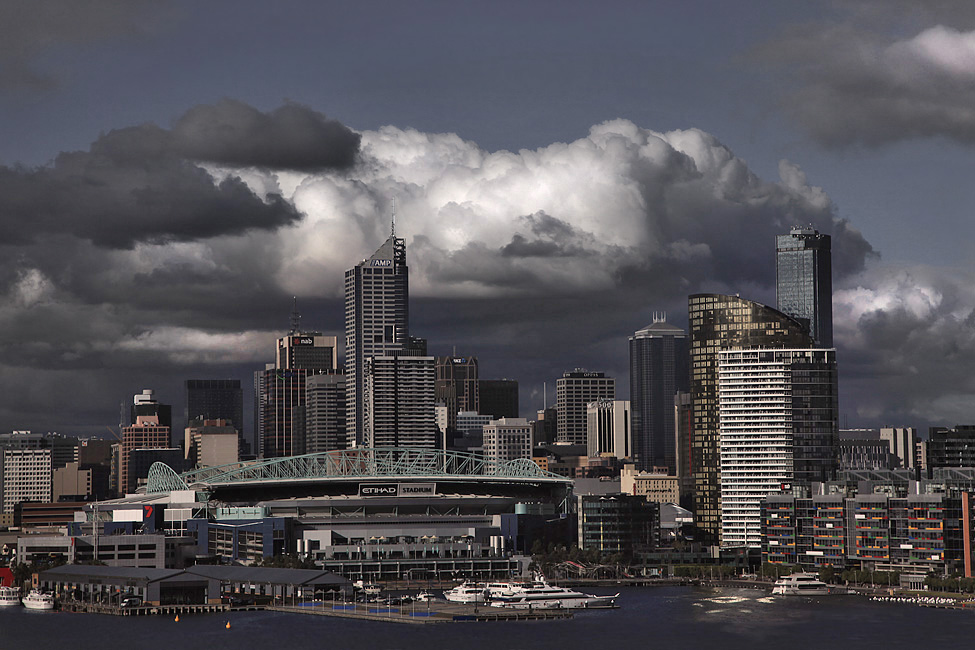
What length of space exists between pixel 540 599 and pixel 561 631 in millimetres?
17100

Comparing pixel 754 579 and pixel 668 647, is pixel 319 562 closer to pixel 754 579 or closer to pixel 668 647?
pixel 754 579

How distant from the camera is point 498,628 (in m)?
130

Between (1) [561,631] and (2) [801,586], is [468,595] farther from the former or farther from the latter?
(2) [801,586]

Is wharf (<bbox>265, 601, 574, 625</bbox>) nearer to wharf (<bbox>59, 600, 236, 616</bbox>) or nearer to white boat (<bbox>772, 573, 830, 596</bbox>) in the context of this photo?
wharf (<bbox>59, 600, 236, 616</bbox>)

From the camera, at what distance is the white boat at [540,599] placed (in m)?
144

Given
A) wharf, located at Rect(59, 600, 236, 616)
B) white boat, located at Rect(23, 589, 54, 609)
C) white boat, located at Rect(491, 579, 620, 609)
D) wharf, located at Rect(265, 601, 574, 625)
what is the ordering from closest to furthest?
wharf, located at Rect(265, 601, 574, 625)
white boat, located at Rect(491, 579, 620, 609)
wharf, located at Rect(59, 600, 236, 616)
white boat, located at Rect(23, 589, 54, 609)

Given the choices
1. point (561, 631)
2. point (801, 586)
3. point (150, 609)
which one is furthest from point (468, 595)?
point (801, 586)

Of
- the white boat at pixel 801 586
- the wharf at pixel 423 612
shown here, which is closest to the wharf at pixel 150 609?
the wharf at pixel 423 612

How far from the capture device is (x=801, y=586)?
164 metres

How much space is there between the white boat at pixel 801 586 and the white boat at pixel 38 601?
69579 millimetres

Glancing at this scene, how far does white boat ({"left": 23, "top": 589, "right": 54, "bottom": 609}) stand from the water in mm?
1921

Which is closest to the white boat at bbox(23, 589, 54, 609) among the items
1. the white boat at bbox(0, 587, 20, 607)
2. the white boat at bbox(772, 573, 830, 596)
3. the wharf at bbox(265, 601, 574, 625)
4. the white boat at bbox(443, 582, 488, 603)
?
the white boat at bbox(0, 587, 20, 607)

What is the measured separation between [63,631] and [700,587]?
76.8 meters

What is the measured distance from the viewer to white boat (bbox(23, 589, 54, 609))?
148875mm
